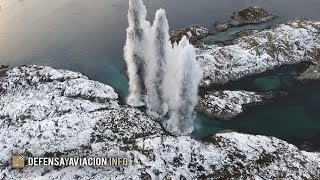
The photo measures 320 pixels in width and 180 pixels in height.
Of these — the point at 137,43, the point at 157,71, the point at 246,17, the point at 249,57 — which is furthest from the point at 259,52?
the point at 137,43

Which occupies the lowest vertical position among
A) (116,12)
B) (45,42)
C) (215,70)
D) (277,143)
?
(277,143)

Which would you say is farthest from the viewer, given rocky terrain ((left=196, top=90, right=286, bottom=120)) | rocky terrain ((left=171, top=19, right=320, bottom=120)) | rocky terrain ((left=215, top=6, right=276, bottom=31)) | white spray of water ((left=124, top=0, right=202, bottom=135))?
rocky terrain ((left=215, top=6, right=276, bottom=31))

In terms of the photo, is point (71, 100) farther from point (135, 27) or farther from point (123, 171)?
point (123, 171)

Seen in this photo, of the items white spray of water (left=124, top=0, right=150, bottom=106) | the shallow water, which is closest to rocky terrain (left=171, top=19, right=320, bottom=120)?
the shallow water

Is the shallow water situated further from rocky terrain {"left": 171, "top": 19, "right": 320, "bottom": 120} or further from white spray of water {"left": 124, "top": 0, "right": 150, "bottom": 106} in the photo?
white spray of water {"left": 124, "top": 0, "right": 150, "bottom": 106}

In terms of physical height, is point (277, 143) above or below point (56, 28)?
below

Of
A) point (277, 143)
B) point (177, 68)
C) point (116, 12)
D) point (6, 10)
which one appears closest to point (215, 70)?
point (177, 68)
